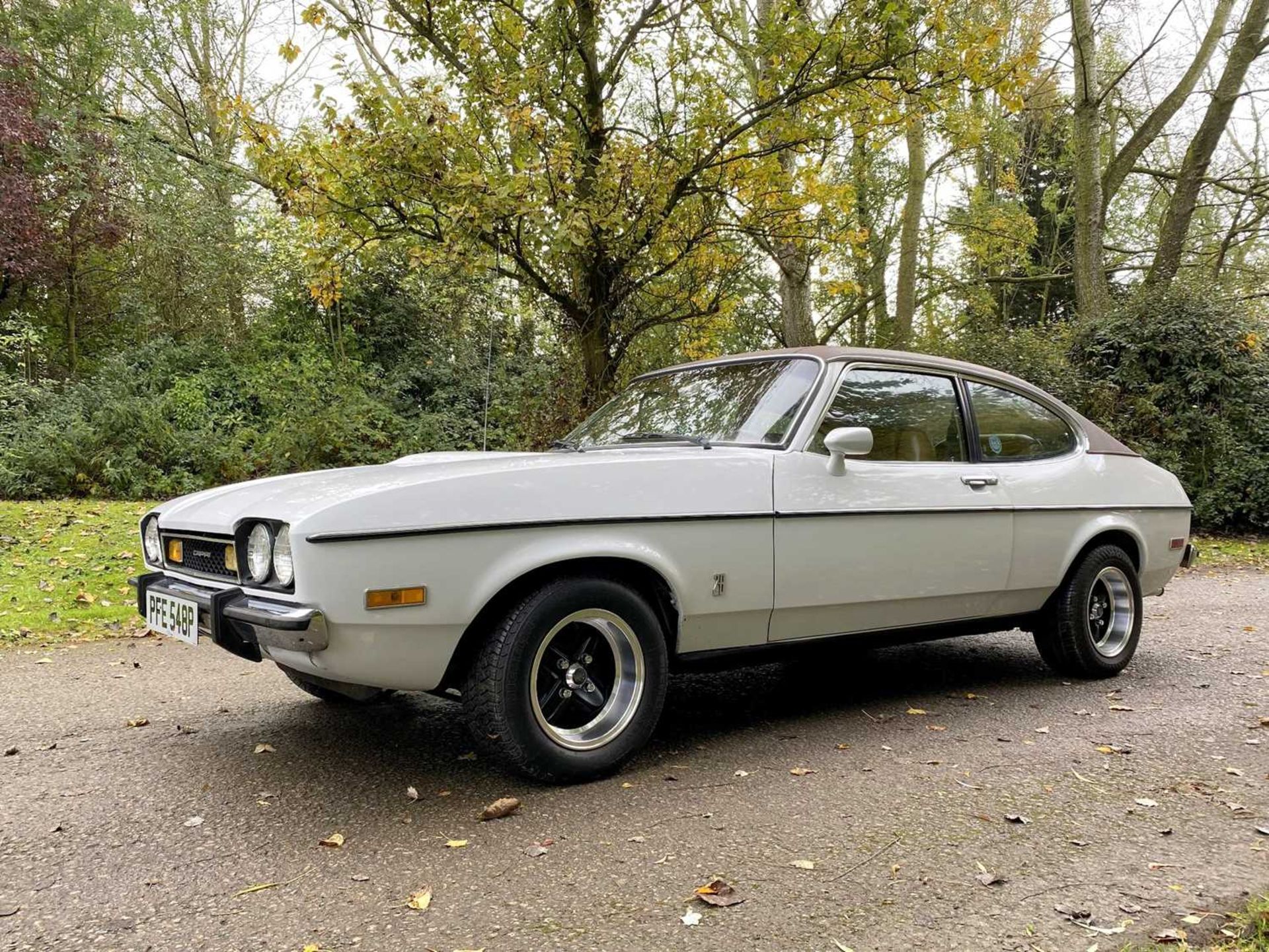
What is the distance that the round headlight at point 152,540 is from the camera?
143 inches

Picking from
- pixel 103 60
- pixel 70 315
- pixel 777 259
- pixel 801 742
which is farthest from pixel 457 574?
pixel 103 60

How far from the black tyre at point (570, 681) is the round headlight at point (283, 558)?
0.65 meters

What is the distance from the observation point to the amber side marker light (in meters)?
2.76

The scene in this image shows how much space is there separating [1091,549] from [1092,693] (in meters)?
0.74

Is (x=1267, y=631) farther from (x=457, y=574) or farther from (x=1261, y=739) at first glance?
(x=457, y=574)

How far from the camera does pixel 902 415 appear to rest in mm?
4203

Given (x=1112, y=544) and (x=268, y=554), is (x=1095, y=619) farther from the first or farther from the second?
(x=268, y=554)

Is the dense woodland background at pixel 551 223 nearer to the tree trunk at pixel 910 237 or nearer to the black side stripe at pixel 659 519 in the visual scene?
the tree trunk at pixel 910 237

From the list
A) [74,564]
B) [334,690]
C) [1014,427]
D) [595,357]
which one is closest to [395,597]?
[334,690]

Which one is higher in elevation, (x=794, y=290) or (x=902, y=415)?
(x=794, y=290)

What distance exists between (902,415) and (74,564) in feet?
21.6

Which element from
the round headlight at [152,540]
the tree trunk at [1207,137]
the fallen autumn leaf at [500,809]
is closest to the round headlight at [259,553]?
the round headlight at [152,540]

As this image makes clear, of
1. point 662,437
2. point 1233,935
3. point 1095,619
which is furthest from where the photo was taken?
point 1095,619

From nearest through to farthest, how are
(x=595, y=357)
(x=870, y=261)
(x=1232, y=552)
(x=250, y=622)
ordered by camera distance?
(x=250, y=622), (x=595, y=357), (x=1232, y=552), (x=870, y=261)
